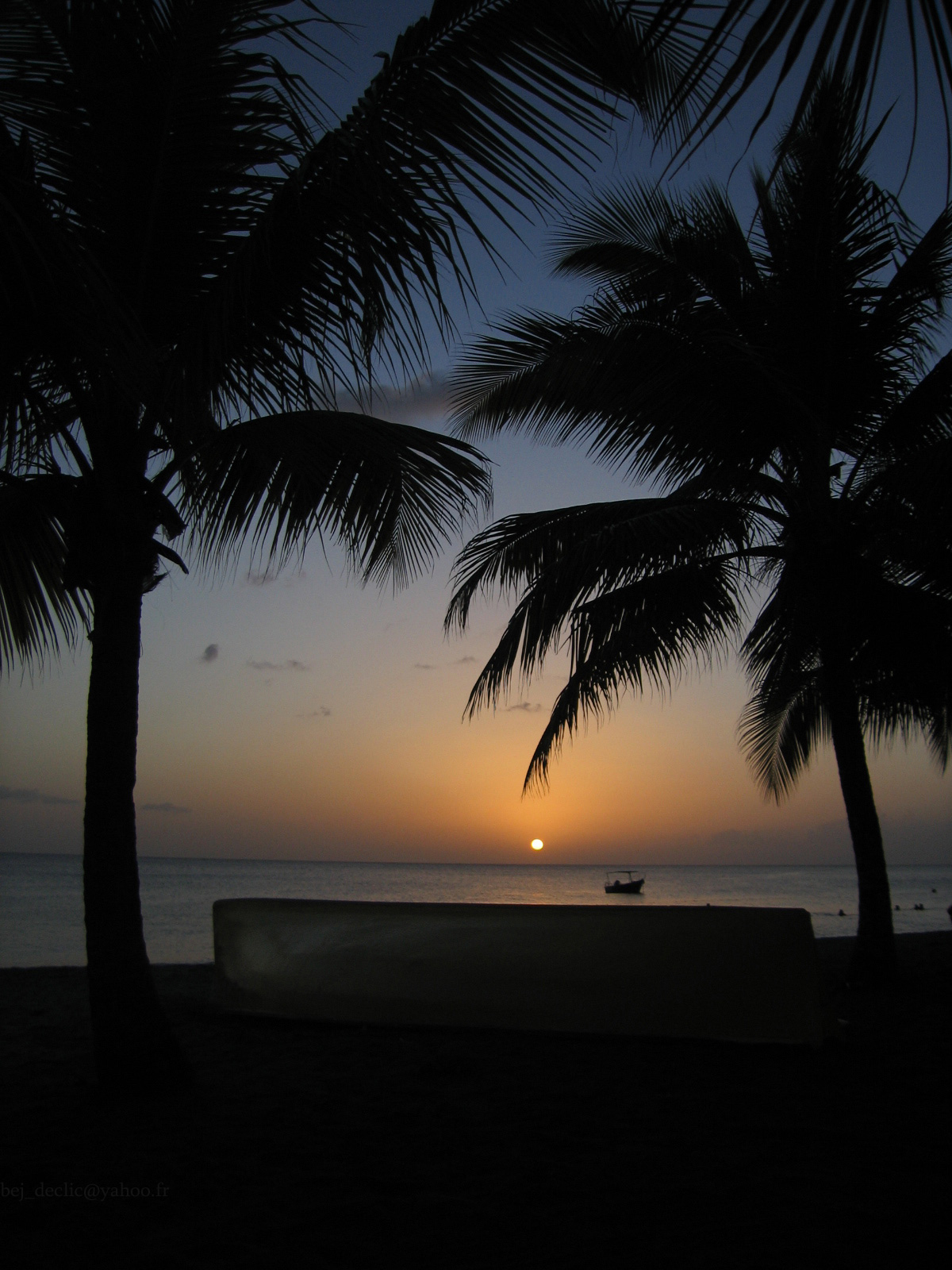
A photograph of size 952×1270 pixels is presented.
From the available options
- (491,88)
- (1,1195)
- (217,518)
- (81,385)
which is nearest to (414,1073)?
(1,1195)

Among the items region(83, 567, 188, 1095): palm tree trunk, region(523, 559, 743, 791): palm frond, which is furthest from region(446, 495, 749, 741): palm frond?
region(83, 567, 188, 1095): palm tree trunk

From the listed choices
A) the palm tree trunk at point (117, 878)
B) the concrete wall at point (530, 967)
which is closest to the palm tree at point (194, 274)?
the palm tree trunk at point (117, 878)

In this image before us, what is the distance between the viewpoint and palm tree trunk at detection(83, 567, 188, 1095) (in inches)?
153

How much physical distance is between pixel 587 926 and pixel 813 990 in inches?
48.5

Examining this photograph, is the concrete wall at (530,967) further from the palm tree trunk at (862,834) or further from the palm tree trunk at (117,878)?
the palm tree trunk at (862,834)

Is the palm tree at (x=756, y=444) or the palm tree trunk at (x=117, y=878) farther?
the palm tree at (x=756, y=444)

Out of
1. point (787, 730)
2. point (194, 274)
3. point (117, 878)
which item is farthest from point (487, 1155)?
point (787, 730)

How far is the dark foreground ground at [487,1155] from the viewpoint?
8.15ft

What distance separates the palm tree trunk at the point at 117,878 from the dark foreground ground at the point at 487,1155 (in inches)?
8.6

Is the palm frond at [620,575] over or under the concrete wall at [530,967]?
over

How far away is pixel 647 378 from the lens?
6695 mm

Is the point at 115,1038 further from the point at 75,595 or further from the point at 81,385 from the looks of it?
the point at 81,385

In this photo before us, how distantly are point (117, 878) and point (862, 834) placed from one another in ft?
17.7

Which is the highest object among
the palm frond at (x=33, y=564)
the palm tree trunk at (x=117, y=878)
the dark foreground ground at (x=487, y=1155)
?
the palm frond at (x=33, y=564)
